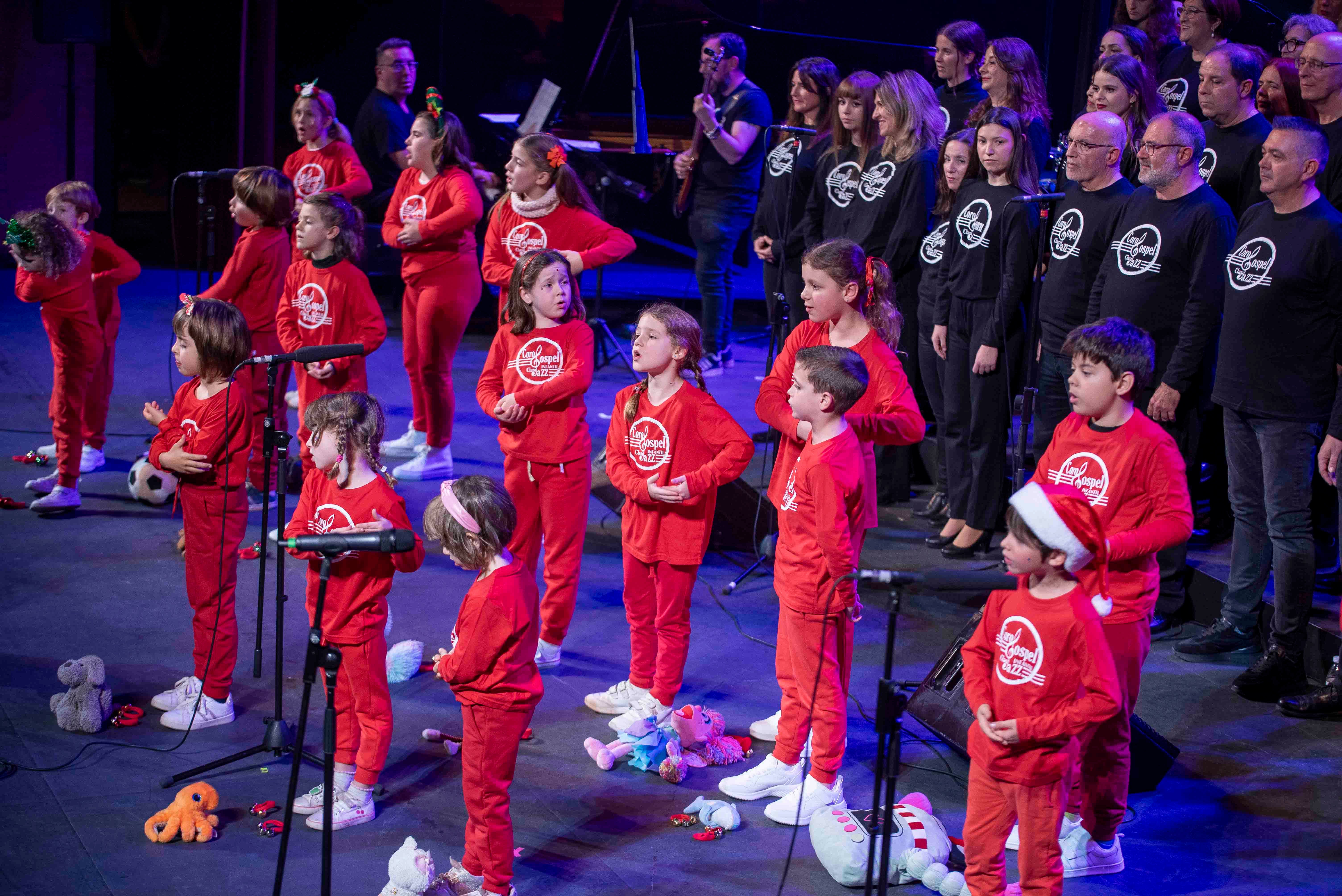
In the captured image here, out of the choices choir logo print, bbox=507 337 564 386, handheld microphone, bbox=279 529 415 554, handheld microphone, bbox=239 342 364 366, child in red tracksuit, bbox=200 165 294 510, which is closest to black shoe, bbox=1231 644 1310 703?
choir logo print, bbox=507 337 564 386

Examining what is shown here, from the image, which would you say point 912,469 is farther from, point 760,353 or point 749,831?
point 749,831

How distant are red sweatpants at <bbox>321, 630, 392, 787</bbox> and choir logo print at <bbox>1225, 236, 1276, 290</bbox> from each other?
3308 millimetres

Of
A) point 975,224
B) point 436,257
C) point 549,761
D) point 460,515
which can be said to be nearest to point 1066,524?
point 460,515

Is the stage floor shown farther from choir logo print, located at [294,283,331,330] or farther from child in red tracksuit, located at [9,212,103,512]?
choir logo print, located at [294,283,331,330]

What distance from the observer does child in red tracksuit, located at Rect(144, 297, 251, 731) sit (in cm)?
437

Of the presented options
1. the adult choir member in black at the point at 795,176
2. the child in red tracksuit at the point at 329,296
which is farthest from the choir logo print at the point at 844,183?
the child in red tracksuit at the point at 329,296

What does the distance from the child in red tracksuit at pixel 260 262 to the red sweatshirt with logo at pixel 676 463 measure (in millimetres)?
2322

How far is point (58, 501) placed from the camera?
20.6 feet

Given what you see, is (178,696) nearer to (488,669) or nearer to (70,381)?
(488,669)

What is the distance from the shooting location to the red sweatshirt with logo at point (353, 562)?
384cm

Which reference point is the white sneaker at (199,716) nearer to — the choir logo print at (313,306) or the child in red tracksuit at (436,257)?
the choir logo print at (313,306)

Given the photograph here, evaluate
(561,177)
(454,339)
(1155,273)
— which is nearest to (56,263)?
(454,339)

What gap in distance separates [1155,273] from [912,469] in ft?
7.61

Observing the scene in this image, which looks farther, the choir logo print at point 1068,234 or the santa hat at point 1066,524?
the choir logo print at point 1068,234
